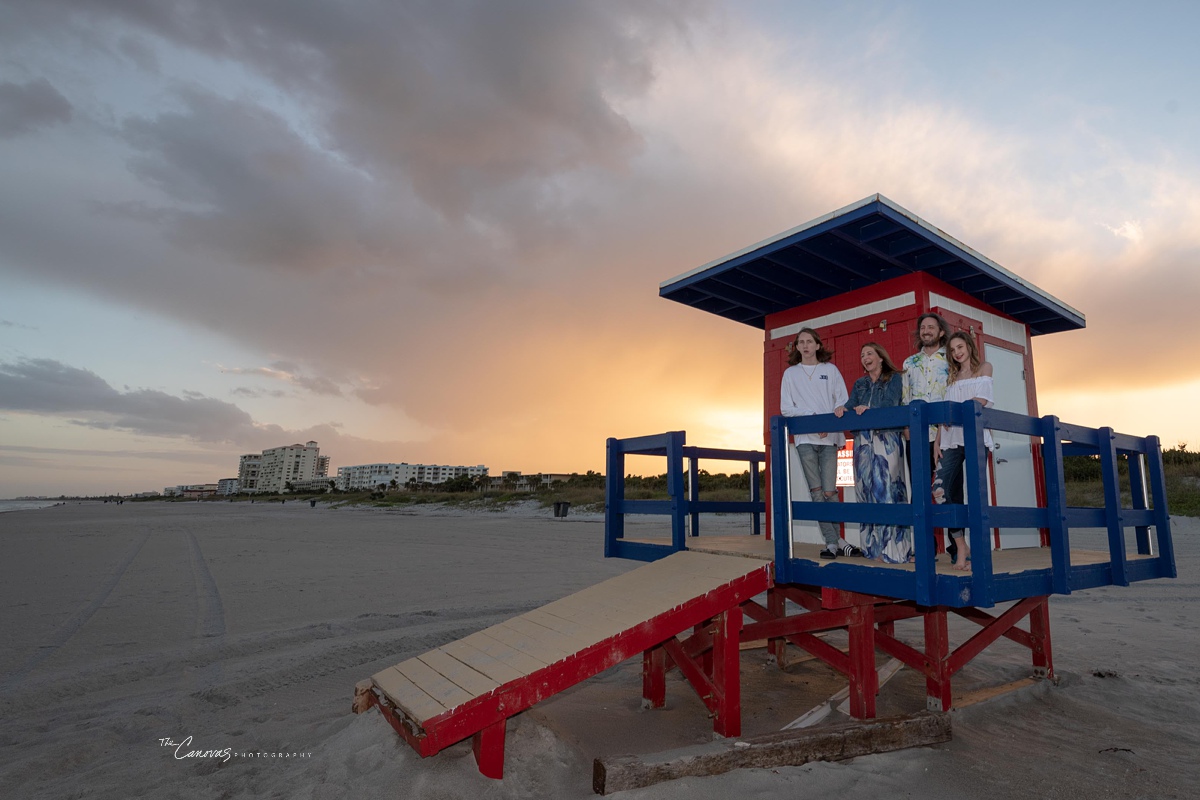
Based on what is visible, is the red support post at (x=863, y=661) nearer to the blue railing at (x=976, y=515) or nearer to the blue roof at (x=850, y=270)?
the blue railing at (x=976, y=515)

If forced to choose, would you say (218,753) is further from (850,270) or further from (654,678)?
(850,270)

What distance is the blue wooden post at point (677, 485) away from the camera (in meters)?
5.67

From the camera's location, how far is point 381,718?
3.93 metres

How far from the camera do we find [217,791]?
3.54 meters

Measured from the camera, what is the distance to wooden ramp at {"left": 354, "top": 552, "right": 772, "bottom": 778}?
3424mm

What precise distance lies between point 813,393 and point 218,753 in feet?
16.9

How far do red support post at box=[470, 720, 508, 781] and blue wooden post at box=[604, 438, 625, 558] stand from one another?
10.1 ft

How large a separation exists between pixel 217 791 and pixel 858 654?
4211 millimetres

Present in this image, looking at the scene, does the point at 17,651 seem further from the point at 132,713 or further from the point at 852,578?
the point at 852,578

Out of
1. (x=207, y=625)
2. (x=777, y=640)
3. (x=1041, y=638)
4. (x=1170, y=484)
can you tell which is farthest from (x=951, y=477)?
(x=1170, y=484)

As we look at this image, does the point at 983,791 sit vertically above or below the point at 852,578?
below

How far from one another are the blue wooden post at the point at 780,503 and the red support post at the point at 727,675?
50 centimetres

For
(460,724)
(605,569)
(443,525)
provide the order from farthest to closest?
1. (443,525)
2. (605,569)
3. (460,724)

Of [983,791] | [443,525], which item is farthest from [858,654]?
[443,525]
